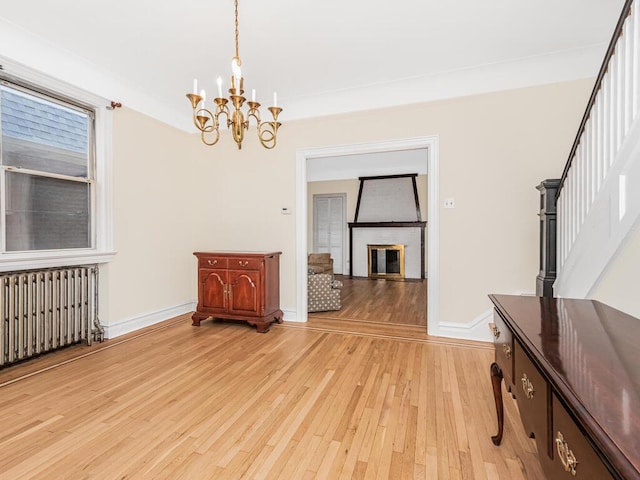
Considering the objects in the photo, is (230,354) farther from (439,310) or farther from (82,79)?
(82,79)

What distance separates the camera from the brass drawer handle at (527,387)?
1.11 m

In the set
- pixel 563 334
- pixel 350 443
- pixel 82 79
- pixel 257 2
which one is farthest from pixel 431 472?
pixel 82 79

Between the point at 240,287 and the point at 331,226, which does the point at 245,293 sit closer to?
the point at 240,287

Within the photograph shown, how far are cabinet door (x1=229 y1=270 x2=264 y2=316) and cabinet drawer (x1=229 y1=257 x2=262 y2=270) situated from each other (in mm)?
46

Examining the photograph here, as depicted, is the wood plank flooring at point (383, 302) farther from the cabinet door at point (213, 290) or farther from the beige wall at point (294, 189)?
the cabinet door at point (213, 290)

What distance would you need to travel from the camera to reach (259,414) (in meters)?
2.00

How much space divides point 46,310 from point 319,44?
3.27m

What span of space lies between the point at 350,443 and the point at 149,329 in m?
2.83

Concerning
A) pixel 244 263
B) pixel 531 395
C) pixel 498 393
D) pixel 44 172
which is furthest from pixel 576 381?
pixel 44 172

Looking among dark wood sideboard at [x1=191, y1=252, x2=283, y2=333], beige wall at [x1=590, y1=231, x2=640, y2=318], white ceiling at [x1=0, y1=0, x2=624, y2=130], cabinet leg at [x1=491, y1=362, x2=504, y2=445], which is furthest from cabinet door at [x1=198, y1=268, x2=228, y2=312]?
beige wall at [x1=590, y1=231, x2=640, y2=318]

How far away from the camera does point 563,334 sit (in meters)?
1.15

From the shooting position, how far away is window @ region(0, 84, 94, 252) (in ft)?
8.86

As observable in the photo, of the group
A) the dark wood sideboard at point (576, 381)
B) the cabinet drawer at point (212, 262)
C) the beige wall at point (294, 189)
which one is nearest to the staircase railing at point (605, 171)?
the dark wood sideboard at point (576, 381)

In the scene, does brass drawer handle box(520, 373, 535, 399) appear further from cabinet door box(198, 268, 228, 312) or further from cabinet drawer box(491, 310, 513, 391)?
cabinet door box(198, 268, 228, 312)
